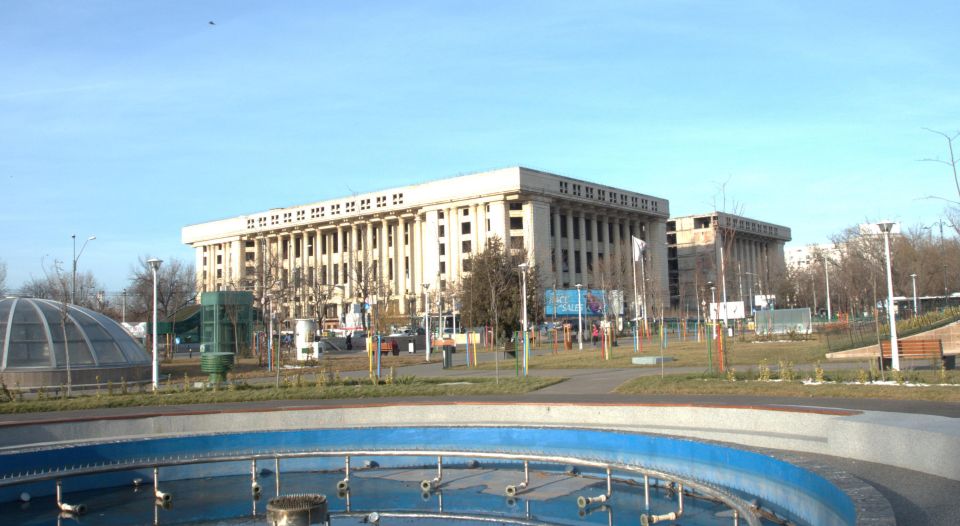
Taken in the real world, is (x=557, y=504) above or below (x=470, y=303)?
below

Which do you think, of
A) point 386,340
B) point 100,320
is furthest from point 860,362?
point 386,340

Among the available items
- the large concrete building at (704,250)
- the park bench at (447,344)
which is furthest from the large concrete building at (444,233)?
the park bench at (447,344)

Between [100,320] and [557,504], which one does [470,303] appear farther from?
[557,504]

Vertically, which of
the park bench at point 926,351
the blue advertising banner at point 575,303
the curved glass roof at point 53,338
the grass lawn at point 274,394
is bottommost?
the grass lawn at point 274,394

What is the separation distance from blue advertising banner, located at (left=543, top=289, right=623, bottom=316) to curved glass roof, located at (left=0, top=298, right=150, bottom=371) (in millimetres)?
40495

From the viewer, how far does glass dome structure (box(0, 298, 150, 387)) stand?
28.6m

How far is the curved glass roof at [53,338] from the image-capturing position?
2916 centimetres

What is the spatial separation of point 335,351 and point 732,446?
47299 mm

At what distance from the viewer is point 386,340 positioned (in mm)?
55750

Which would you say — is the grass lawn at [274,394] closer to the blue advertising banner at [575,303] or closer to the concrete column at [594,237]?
the blue advertising banner at [575,303]

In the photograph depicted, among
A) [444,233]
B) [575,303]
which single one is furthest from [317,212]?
[575,303]

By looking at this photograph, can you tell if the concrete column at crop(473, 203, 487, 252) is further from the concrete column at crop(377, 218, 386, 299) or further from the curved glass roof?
the curved glass roof

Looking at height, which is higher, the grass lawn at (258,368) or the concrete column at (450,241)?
the concrete column at (450,241)

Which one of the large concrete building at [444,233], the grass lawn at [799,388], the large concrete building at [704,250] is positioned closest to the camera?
the grass lawn at [799,388]
